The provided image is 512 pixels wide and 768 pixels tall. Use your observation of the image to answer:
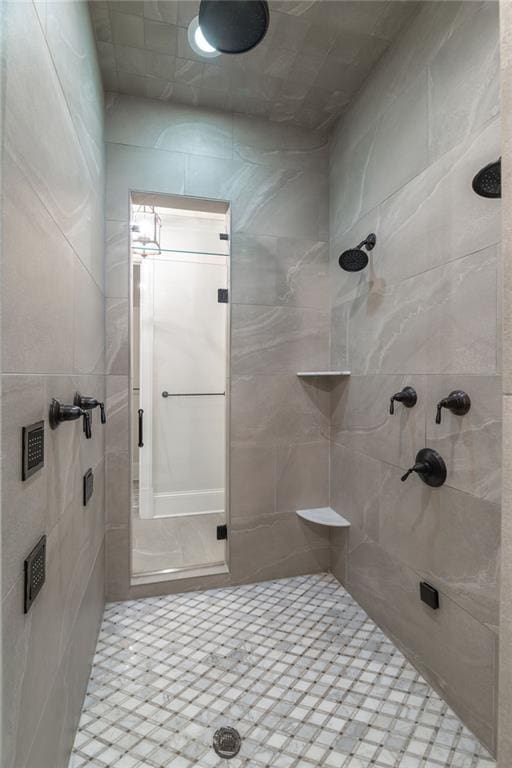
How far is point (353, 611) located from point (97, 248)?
2.14m

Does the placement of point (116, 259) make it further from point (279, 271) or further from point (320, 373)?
point (320, 373)

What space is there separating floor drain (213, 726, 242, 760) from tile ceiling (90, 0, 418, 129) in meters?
2.64

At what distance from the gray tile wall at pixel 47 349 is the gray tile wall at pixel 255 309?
1.32ft

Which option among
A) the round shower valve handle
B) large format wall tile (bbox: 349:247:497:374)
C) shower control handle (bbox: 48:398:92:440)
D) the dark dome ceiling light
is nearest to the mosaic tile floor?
the round shower valve handle

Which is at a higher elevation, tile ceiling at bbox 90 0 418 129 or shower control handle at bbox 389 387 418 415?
tile ceiling at bbox 90 0 418 129

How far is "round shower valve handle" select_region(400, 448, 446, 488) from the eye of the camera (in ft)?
4.38

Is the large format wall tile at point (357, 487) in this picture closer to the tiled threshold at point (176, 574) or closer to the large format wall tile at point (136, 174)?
the tiled threshold at point (176, 574)

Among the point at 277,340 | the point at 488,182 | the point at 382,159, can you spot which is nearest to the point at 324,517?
the point at 277,340

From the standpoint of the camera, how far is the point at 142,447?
310 centimetres

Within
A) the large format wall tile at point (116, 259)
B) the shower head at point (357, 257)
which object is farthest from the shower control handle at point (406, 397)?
the large format wall tile at point (116, 259)

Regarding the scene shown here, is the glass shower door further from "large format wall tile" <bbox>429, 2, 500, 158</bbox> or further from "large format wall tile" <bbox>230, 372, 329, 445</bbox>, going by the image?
"large format wall tile" <bbox>429, 2, 500, 158</bbox>

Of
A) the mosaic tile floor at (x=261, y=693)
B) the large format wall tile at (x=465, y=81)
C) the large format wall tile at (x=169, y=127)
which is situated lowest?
the mosaic tile floor at (x=261, y=693)

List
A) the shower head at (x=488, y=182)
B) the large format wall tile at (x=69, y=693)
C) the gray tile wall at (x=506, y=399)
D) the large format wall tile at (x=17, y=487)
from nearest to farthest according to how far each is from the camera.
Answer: the gray tile wall at (x=506, y=399) → the large format wall tile at (x=17, y=487) → the large format wall tile at (x=69, y=693) → the shower head at (x=488, y=182)

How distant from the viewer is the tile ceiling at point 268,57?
149 centimetres
